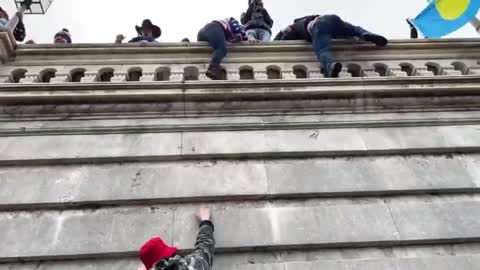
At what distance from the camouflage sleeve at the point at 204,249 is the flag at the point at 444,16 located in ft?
23.9

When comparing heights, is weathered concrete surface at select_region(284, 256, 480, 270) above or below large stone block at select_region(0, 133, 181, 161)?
below

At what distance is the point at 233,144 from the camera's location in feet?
19.9

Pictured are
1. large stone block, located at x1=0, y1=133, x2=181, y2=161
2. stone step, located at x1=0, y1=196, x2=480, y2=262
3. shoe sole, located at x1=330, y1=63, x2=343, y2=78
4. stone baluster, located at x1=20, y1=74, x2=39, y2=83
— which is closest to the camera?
stone step, located at x1=0, y1=196, x2=480, y2=262

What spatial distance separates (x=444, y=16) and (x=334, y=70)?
4312mm

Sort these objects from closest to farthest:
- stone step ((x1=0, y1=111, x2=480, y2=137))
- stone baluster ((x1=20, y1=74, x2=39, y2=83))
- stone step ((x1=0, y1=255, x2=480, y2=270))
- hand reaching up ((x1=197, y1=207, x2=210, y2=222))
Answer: stone step ((x1=0, y1=255, x2=480, y2=270)), hand reaching up ((x1=197, y1=207, x2=210, y2=222)), stone step ((x1=0, y1=111, x2=480, y2=137)), stone baluster ((x1=20, y1=74, x2=39, y2=83))

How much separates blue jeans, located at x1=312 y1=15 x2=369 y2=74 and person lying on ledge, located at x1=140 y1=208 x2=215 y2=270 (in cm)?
363

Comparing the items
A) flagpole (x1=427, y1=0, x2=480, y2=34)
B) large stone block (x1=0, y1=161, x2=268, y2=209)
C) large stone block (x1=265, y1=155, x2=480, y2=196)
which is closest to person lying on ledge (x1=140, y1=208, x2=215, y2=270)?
large stone block (x1=0, y1=161, x2=268, y2=209)

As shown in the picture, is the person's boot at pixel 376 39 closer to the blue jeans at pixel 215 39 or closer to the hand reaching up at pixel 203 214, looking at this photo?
the blue jeans at pixel 215 39

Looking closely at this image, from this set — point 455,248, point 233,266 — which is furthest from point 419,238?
point 233,266

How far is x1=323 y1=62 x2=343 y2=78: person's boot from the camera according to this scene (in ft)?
22.2

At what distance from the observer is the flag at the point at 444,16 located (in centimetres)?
912

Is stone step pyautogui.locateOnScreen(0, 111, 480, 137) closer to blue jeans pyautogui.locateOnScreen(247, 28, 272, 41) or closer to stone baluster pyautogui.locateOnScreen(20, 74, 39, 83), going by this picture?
stone baluster pyautogui.locateOnScreen(20, 74, 39, 83)

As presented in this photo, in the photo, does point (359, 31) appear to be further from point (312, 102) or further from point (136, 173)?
point (136, 173)

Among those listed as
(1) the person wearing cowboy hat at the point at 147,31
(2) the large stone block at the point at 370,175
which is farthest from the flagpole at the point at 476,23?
(1) the person wearing cowboy hat at the point at 147,31
